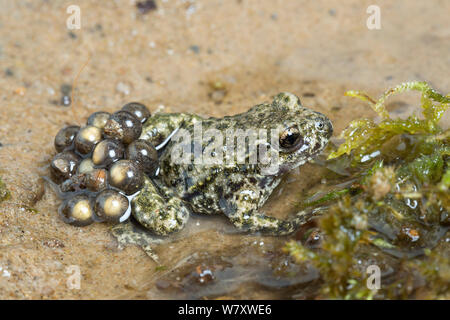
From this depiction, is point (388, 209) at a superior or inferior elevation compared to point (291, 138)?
inferior

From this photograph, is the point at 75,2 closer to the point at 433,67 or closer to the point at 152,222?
the point at 152,222

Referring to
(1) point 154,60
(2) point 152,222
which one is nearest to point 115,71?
(1) point 154,60

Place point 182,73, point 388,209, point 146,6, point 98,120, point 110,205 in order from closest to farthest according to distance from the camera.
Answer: point 388,209 < point 110,205 < point 98,120 < point 182,73 < point 146,6

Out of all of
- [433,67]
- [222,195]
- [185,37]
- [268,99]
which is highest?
[185,37]

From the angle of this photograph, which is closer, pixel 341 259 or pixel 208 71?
pixel 341 259

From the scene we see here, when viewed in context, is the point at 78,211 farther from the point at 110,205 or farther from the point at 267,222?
the point at 267,222

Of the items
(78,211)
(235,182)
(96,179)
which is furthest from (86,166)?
(235,182)

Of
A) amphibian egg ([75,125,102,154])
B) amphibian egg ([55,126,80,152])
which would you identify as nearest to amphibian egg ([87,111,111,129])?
amphibian egg ([75,125,102,154])

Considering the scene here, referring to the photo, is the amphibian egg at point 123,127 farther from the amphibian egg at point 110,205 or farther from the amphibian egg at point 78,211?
the amphibian egg at point 78,211
